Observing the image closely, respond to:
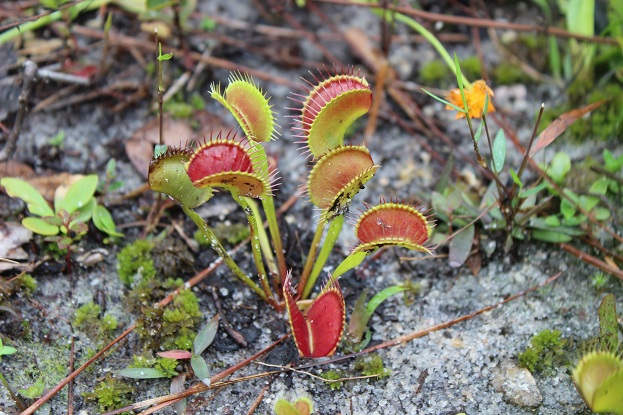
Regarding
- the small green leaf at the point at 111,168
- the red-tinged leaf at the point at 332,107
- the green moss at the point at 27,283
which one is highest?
the red-tinged leaf at the point at 332,107

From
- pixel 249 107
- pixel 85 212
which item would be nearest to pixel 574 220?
pixel 249 107

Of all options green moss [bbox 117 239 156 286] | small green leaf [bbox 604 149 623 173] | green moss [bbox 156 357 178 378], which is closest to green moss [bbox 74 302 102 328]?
green moss [bbox 117 239 156 286]

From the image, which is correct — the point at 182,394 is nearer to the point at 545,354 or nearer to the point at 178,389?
the point at 178,389

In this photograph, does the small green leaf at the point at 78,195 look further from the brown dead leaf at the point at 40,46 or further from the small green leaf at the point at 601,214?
the small green leaf at the point at 601,214

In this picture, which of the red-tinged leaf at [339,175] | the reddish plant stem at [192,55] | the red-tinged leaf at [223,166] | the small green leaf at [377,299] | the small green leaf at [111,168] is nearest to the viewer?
the red-tinged leaf at [223,166]

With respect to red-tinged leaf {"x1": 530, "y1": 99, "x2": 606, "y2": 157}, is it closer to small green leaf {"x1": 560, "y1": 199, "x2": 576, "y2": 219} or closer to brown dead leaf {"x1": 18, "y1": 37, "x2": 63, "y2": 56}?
small green leaf {"x1": 560, "y1": 199, "x2": 576, "y2": 219}

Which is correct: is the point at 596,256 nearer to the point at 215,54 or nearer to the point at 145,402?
the point at 145,402

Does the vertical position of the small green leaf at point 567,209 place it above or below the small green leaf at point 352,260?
above

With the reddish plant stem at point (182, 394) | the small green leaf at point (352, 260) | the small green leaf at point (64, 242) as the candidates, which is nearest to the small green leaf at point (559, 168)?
the small green leaf at point (352, 260)
